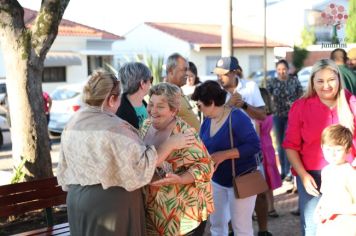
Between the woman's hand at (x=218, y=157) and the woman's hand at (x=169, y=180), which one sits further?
the woman's hand at (x=218, y=157)

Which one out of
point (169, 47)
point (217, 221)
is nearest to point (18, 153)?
point (217, 221)

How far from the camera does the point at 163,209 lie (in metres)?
3.07

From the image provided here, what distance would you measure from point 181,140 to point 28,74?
336 centimetres

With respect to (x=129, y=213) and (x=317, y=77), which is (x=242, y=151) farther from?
(x=129, y=213)

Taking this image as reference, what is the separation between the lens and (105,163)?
111 inches

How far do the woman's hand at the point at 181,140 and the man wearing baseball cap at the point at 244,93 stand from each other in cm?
170

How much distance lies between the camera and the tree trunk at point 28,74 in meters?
5.75

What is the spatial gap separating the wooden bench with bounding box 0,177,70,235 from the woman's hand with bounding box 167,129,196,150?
5.88 ft

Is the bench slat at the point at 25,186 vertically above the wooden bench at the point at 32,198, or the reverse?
the bench slat at the point at 25,186

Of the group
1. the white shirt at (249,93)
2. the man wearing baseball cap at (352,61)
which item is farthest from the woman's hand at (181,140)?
the man wearing baseball cap at (352,61)

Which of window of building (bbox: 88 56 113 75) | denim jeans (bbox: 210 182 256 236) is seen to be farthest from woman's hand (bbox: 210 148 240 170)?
window of building (bbox: 88 56 113 75)

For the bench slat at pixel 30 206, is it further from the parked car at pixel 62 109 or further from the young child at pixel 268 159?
the parked car at pixel 62 109

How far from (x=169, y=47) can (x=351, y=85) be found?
30.4 metres

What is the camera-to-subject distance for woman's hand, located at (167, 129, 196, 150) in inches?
117
